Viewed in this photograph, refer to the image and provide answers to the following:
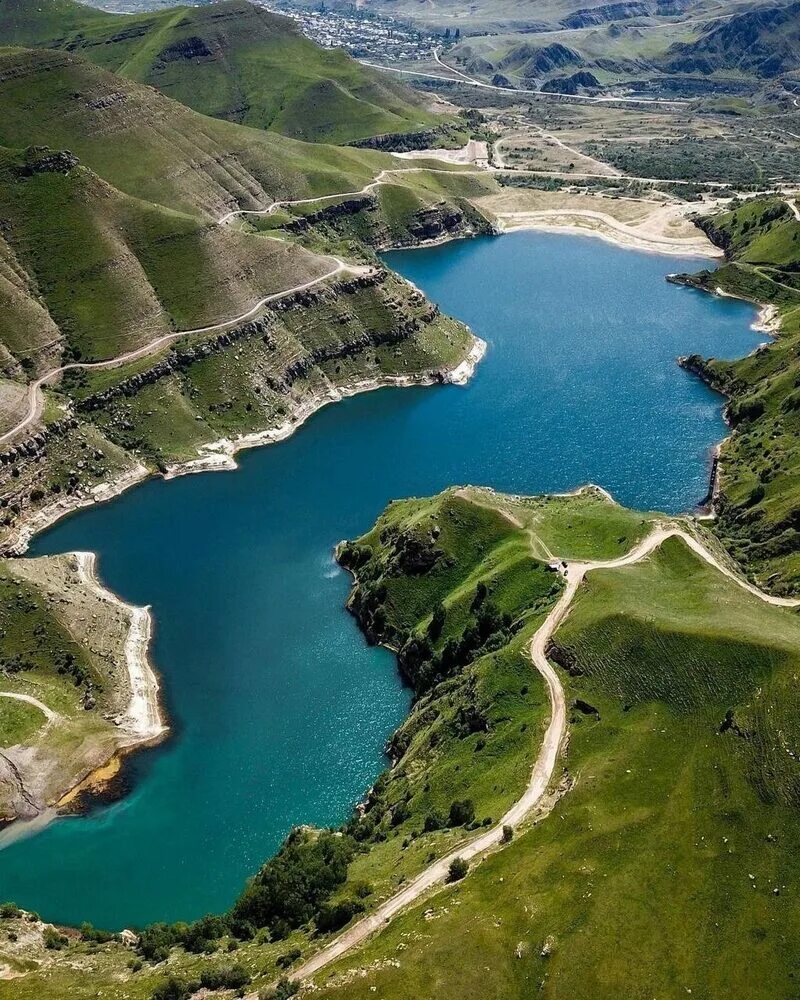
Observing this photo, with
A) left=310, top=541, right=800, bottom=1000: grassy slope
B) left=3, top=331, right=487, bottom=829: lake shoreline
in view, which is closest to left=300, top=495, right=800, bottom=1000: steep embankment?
left=310, top=541, right=800, bottom=1000: grassy slope

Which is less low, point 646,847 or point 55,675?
point 646,847

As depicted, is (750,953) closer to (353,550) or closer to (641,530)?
(641,530)

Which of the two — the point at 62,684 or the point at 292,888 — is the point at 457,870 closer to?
the point at 292,888

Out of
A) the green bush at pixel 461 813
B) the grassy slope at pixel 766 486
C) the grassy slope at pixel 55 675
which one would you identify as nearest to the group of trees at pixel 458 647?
the green bush at pixel 461 813

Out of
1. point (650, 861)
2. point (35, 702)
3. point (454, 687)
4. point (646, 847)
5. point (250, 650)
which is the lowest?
point (35, 702)

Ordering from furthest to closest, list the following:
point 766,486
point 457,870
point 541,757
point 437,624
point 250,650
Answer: point 766,486, point 250,650, point 437,624, point 541,757, point 457,870

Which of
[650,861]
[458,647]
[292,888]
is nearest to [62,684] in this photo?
[292,888]

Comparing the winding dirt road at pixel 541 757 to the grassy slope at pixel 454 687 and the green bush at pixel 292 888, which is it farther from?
the green bush at pixel 292 888

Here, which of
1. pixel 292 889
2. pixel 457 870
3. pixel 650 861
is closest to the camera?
pixel 650 861
